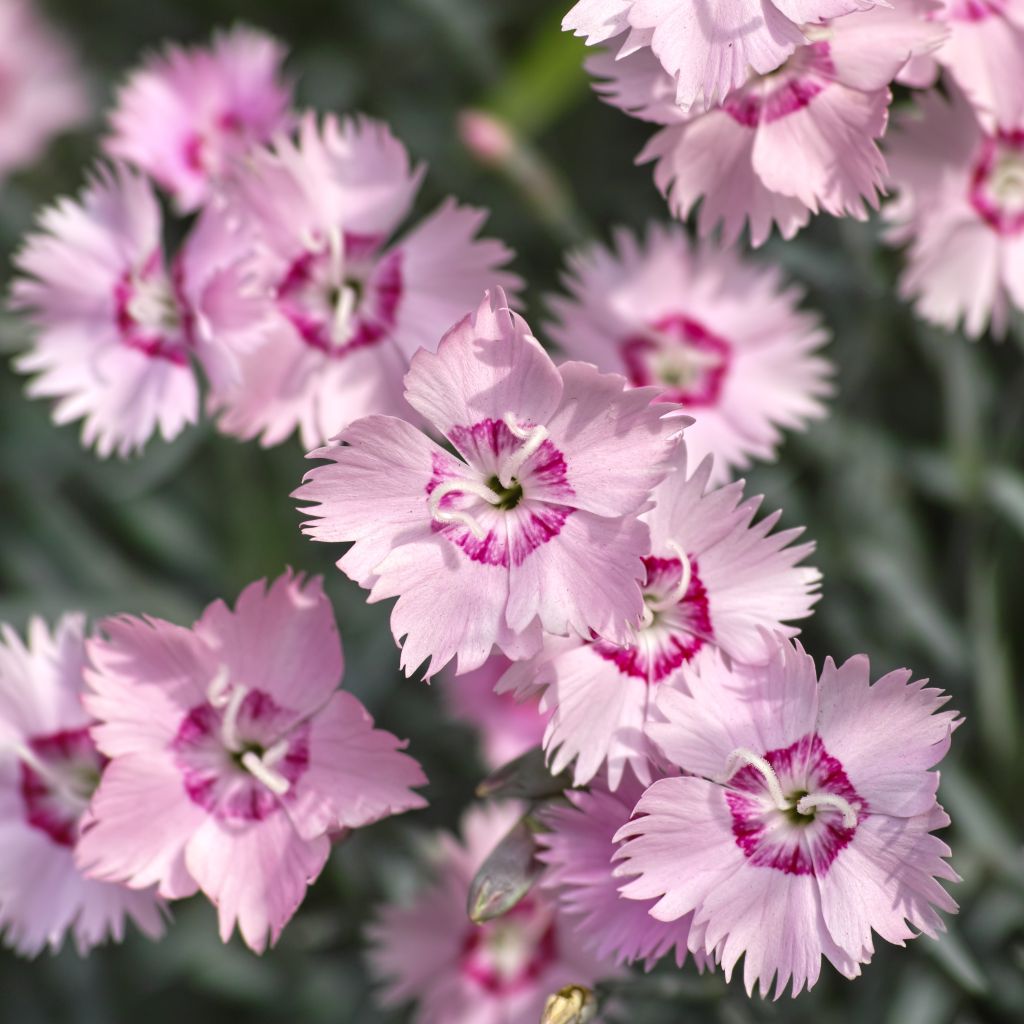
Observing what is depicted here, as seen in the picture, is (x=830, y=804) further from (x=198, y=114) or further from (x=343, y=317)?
(x=198, y=114)

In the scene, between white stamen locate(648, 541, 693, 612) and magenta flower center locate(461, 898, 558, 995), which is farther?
magenta flower center locate(461, 898, 558, 995)

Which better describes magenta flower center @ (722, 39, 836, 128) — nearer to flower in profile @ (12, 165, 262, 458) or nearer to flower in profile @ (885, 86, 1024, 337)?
flower in profile @ (885, 86, 1024, 337)

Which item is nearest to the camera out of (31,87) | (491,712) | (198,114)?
(198,114)

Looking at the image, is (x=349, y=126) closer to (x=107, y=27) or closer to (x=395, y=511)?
(x=395, y=511)

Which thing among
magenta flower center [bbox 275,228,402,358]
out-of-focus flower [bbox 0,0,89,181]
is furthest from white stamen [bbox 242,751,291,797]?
out-of-focus flower [bbox 0,0,89,181]

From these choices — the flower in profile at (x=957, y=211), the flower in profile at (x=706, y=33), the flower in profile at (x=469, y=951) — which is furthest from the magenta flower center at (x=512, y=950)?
the flower in profile at (x=706, y=33)

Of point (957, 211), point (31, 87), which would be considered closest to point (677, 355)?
point (957, 211)

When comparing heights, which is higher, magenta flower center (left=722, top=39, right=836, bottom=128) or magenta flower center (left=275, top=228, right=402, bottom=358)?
magenta flower center (left=722, top=39, right=836, bottom=128)
